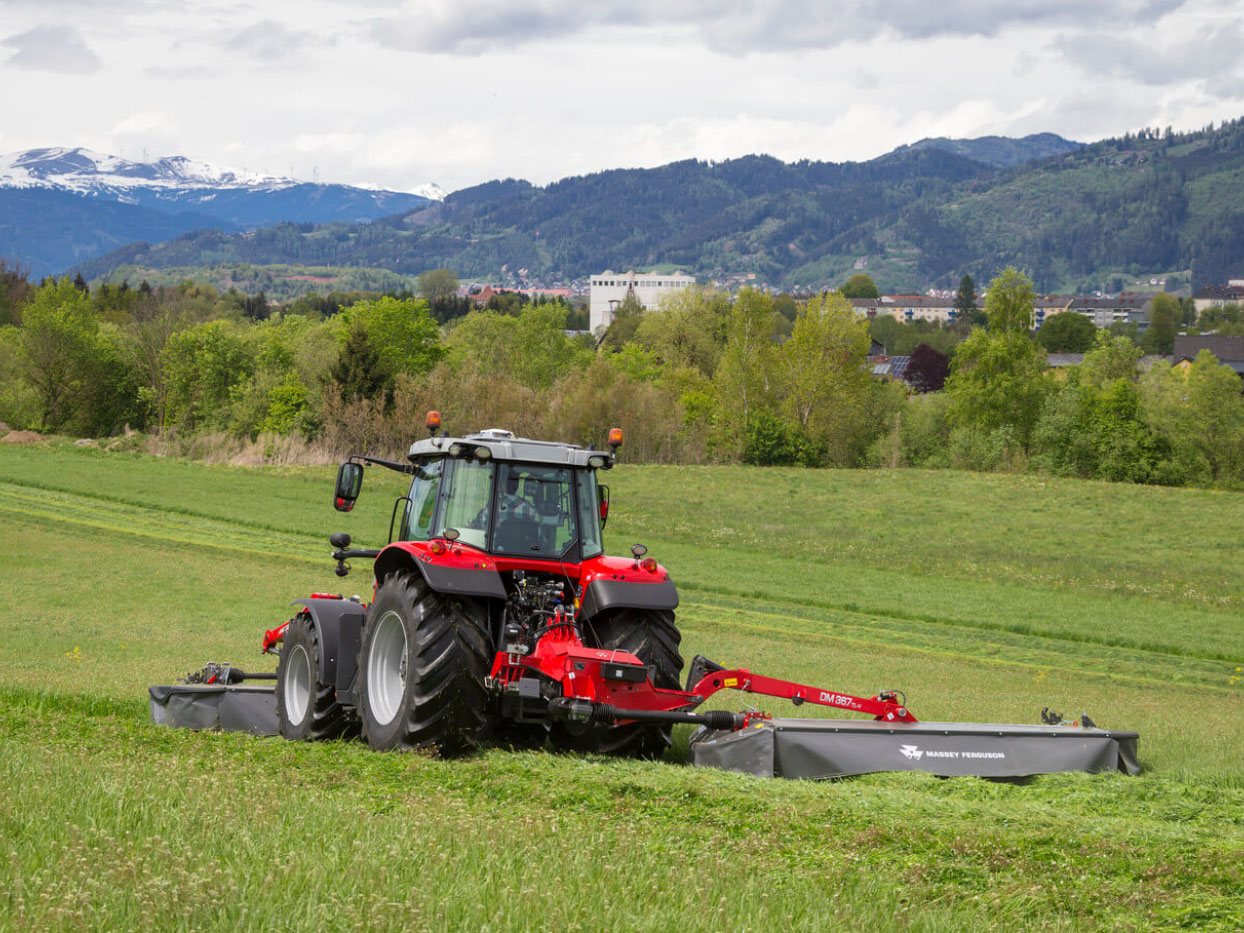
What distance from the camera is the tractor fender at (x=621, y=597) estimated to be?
1047 cm

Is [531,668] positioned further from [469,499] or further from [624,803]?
[624,803]

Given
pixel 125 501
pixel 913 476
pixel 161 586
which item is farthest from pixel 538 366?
pixel 161 586

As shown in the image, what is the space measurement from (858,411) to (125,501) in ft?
161

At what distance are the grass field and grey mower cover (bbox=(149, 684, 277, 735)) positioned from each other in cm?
34

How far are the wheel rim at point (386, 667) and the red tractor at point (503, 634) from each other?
12mm

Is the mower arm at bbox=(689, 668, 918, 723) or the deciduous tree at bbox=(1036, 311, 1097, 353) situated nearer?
the mower arm at bbox=(689, 668, 918, 723)

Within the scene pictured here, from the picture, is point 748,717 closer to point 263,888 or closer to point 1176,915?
point 1176,915

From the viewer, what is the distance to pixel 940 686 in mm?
18078

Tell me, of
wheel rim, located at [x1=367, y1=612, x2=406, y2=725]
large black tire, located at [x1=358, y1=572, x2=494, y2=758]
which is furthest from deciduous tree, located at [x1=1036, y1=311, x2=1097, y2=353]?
large black tire, located at [x1=358, y1=572, x2=494, y2=758]

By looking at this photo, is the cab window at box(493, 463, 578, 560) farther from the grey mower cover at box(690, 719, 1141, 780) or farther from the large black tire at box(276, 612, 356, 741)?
the grey mower cover at box(690, 719, 1141, 780)

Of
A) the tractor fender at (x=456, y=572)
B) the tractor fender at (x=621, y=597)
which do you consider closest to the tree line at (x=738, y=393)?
the tractor fender at (x=621, y=597)

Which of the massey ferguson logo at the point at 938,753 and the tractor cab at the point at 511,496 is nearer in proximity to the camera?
the massey ferguson logo at the point at 938,753

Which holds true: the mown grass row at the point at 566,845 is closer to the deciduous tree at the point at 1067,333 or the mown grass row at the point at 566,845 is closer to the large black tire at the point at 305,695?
the large black tire at the point at 305,695

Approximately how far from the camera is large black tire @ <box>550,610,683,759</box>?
10.6 m
